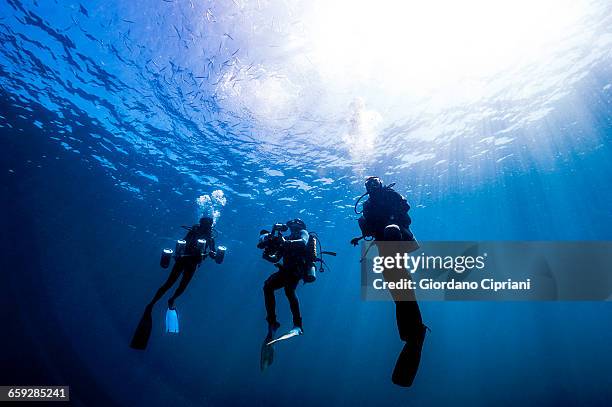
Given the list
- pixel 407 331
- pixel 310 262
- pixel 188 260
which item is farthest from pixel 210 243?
pixel 407 331

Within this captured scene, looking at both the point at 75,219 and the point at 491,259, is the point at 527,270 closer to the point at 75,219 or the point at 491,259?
the point at 491,259

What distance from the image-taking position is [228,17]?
10.5 metres

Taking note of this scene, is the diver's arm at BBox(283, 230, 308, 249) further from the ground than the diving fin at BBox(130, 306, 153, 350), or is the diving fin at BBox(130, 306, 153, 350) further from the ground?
the diver's arm at BBox(283, 230, 308, 249)

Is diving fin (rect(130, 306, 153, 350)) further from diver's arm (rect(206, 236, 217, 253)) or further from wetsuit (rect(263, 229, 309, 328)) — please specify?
wetsuit (rect(263, 229, 309, 328))

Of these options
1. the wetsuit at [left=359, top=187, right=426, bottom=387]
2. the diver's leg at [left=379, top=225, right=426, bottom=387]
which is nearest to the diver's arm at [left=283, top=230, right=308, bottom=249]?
the wetsuit at [left=359, top=187, right=426, bottom=387]

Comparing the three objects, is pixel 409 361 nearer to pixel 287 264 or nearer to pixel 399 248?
pixel 399 248

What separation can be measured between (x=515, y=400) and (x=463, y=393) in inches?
483

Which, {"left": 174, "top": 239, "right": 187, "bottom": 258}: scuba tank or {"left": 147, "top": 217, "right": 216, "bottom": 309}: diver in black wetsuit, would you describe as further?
{"left": 147, "top": 217, "right": 216, "bottom": 309}: diver in black wetsuit

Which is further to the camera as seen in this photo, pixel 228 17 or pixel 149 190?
pixel 149 190

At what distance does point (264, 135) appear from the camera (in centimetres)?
1694

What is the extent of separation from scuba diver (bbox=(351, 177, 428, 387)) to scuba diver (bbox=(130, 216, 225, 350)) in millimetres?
4350

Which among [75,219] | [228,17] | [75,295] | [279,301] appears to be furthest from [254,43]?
[75,295]

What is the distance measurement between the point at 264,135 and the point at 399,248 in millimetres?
13381

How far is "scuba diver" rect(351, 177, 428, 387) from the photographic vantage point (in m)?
4.25
